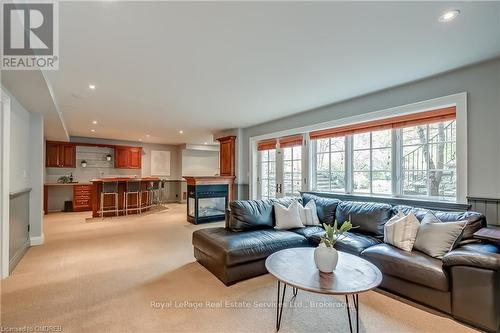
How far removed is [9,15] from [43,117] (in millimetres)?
3464

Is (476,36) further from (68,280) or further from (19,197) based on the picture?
(19,197)

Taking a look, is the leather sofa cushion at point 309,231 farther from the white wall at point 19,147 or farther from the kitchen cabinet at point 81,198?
the kitchen cabinet at point 81,198

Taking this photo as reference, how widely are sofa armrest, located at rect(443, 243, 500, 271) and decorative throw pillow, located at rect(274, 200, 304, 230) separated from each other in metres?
1.86

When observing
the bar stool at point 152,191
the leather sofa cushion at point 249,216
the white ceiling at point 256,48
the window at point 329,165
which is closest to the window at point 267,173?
the window at point 329,165

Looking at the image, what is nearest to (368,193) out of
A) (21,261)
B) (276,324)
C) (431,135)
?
(431,135)

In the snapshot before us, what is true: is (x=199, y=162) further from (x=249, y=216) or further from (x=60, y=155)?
(x=249, y=216)

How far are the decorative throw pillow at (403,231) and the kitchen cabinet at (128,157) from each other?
345 inches

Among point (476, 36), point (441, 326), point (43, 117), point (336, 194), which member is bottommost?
point (441, 326)

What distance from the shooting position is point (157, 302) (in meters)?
2.35

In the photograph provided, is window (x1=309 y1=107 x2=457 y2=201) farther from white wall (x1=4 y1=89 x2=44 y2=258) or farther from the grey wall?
white wall (x1=4 y1=89 x2=44 y2=258)

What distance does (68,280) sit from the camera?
2830mm

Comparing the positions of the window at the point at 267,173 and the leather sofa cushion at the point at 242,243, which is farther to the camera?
the window at the point at 267,173

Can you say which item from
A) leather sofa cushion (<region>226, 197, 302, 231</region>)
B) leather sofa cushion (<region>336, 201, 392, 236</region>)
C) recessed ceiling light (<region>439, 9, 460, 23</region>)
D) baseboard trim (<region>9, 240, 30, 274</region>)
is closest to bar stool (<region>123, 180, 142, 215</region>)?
baseboard trim (<region>9, 240, 30, 274</region>)

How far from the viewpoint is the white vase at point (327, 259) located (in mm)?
1970
